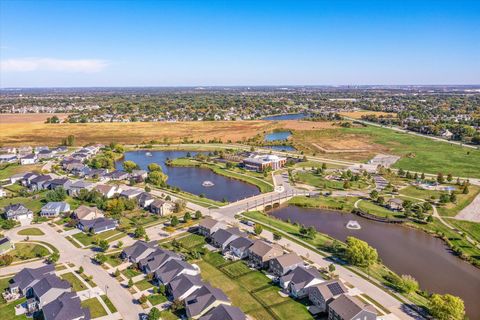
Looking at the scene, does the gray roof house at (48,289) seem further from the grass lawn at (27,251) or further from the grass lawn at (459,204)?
the grass lawn at (459,204)

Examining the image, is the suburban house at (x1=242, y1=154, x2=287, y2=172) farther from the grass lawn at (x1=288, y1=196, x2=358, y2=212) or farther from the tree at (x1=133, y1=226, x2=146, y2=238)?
the tree at (x1=133, y1=226, x2=146, y2=238)

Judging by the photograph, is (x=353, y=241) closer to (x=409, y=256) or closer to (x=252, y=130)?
(x=409, y=256)

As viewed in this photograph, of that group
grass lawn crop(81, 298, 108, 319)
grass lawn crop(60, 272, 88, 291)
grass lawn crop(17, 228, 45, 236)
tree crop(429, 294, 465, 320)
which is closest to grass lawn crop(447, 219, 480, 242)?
tree crop(429, 294, 465, 320)

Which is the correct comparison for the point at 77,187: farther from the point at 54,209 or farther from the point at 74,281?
the point at 74,281

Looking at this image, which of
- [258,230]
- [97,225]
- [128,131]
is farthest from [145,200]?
[128,131]

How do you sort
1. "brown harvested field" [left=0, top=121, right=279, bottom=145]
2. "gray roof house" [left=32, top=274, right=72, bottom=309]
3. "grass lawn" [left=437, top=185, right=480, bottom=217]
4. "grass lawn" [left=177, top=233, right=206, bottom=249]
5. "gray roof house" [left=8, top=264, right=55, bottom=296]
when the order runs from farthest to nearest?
"brown harvested field" [left=0, top=121, right=279, bottom=145] < "grass lawn" [left=437, top=185, right=480, bottom=217] < "grass lawn" [left=177, top=233, right=206, bottom=249] < "gray roof house" [left=8, top=264, right=55, bottom=296] < "gray roof house" [left=32, top=274, right=72, bottom=309]

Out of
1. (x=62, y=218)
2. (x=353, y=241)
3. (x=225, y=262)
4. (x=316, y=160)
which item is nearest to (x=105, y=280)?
(x=225, y=262)
